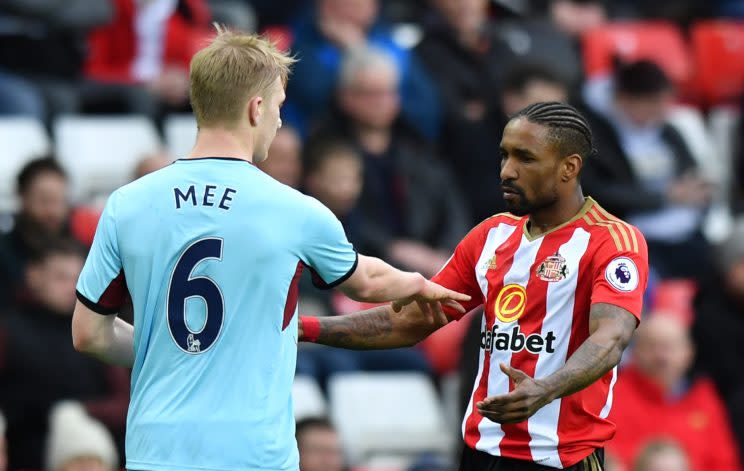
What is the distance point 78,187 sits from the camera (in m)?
10.1

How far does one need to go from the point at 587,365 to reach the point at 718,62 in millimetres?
8905

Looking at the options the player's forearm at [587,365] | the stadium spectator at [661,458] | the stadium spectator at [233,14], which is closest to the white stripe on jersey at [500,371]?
the player's forearm at [587,365]

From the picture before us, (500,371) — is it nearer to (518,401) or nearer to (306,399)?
(518,401)

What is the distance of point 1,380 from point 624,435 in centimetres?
350

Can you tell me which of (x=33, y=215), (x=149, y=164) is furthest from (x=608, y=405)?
(x=149, y=164)

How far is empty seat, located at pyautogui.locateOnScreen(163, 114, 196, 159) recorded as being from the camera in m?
10.3

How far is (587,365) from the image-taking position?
4719 millimetres

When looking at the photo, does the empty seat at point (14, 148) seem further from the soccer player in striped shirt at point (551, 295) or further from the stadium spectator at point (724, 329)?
the soccer player in striped shirt at point (551, 295)

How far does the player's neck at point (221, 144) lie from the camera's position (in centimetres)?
471

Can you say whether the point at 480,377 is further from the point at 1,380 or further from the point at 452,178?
the point at 452,178

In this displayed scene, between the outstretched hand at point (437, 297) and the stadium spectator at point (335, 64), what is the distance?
5.44 metres

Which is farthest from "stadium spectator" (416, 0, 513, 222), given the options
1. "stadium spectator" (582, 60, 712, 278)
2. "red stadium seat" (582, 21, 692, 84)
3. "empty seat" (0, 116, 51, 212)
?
"empty seat" (0, 116, 51, 212)

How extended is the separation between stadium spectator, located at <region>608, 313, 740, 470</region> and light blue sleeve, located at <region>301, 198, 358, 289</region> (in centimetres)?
474

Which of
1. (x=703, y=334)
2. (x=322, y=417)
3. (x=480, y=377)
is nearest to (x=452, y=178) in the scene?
(x=703, y=334)
